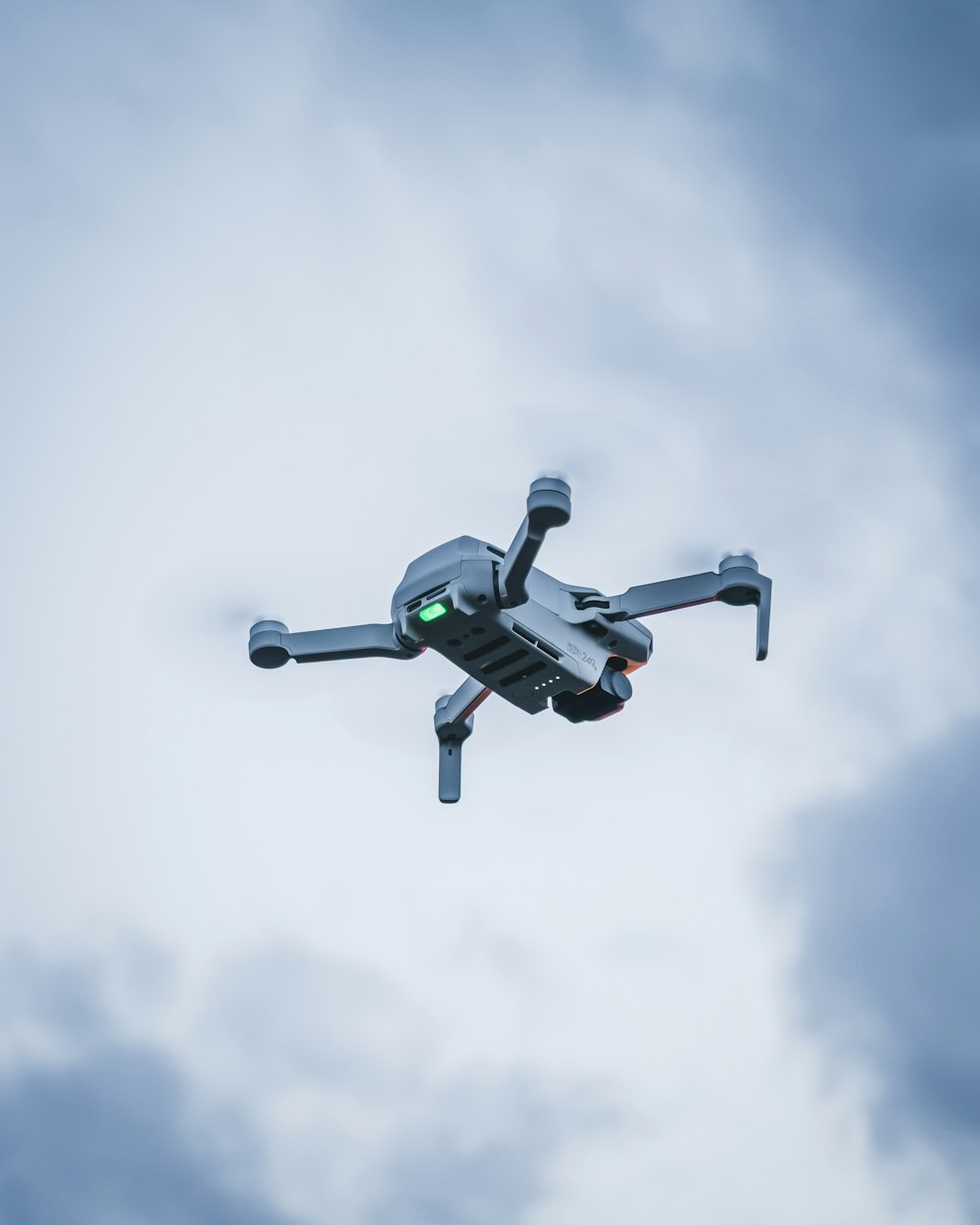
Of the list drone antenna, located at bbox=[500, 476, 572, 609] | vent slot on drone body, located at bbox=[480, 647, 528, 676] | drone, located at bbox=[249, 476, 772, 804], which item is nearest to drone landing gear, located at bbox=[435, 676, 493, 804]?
drone, located at bbox=[249, 476, 772, 804]

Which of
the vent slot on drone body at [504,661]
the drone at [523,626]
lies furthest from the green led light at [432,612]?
the vent slot on drone body at [504,661]

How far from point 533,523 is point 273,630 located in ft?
6.82

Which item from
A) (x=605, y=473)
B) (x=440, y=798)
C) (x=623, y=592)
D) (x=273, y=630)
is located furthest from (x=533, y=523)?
(x=440, y=798)

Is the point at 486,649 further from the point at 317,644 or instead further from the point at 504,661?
the point at 317,644

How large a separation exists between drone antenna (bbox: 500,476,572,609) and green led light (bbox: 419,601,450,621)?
31 centimetres

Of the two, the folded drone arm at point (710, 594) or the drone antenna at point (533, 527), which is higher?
the folded drone arm at point (710, 594)

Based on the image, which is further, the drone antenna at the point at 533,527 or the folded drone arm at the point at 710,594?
the folded drone arm at the point at 710,594

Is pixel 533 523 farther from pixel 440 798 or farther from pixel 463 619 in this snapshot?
pixel 440 798

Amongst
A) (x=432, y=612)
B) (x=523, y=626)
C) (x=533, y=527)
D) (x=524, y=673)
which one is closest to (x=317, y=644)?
(x=432, y=612)

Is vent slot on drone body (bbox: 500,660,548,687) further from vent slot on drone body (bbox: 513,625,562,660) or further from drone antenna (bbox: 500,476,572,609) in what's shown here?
drone antenna (bbox: 500,476,572,609)

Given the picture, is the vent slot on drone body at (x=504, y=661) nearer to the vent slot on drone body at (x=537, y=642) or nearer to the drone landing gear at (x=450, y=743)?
the vent slot on drone body at (x=537, y=642)

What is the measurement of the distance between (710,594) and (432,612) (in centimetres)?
153

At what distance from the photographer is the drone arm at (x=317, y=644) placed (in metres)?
9.52

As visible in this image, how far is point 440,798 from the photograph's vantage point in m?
10.8
